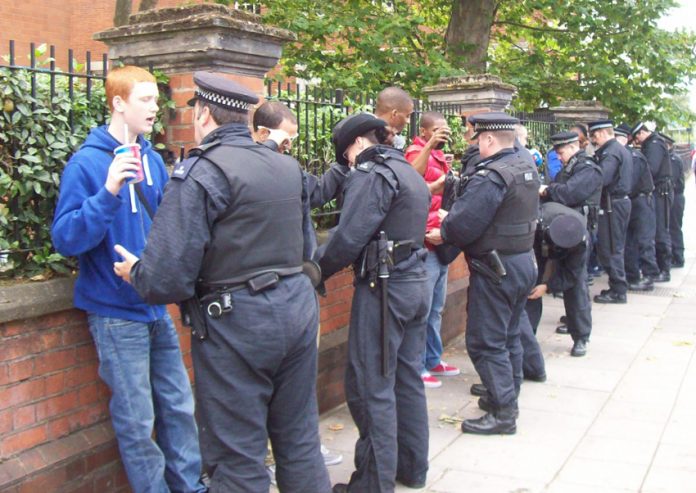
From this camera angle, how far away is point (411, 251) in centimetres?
442

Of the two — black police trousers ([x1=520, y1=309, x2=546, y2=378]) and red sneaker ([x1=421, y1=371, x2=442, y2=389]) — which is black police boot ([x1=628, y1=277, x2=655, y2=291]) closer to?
black police trousers ([x1=520, y1=309, x2=546, y2=378])

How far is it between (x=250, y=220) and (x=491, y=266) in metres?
2.52

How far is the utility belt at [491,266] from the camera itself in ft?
17.5

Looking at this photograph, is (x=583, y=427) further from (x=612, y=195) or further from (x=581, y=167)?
(x=612, y=195)

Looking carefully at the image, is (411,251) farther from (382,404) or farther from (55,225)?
(55,225)

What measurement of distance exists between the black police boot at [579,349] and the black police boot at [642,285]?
12.5ft

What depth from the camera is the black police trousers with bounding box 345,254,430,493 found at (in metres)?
4.26

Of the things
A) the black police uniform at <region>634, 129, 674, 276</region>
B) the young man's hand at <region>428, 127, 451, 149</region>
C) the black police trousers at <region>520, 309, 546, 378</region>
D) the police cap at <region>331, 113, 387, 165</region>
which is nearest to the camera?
the police cap at <region>331, 113, 387, 165</region>

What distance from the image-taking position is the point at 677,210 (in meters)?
12.6

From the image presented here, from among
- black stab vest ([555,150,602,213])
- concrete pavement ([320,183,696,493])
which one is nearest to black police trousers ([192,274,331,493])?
concrete pavement ([320,183,696,493])

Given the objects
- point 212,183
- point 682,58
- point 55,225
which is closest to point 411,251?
point 212,183

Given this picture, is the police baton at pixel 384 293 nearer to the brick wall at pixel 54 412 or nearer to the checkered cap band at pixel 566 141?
the brick wall at pixel 54 412

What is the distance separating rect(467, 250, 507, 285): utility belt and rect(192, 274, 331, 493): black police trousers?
2.14 meters

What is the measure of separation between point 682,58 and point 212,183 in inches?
517
